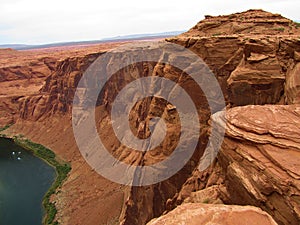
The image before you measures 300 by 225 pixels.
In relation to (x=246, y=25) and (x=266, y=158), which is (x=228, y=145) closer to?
(x=266, y=158)

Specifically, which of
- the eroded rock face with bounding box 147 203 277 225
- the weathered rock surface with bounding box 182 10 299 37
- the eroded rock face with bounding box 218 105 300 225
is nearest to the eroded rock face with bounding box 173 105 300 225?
the eroded rock face with bounding box 218 105 300 225

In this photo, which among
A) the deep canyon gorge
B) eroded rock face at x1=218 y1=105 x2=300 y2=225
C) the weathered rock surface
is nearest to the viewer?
eroded rock face at x1=218 y1=105 x2=300 y2=225

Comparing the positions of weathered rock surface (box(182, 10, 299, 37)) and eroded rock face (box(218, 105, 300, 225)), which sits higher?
weathered rock surface (box(182, 10, 299, 37))

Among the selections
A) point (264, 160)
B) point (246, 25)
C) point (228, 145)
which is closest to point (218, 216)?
point (264, 160)

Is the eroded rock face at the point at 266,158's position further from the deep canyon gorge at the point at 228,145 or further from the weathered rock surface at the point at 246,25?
the weathered rock surface at the point at 246,25

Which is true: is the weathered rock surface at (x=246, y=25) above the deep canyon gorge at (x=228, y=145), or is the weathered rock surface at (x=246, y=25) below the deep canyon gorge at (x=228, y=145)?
above

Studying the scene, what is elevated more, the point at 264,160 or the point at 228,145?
the point at 264,160

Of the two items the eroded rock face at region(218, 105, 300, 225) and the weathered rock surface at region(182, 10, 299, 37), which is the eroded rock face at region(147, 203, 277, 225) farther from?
the weathered rock surface at region(182, 10, 299, 37)

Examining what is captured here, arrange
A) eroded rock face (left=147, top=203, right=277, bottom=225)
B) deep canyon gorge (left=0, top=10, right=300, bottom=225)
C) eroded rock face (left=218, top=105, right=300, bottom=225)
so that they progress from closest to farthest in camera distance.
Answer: eroded rock face (left=147, top=203, right=277, bottom=225)
eroded rock face (left=218, top=105, right=300, bottom=225)
deep canyon gorge (left=0, top=10, right=300, bottom=225)

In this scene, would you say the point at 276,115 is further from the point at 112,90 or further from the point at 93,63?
the point at 93,63

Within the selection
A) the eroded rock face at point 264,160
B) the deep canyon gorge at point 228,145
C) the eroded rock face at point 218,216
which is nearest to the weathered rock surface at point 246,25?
the deep canyon gorge at point 228,145
